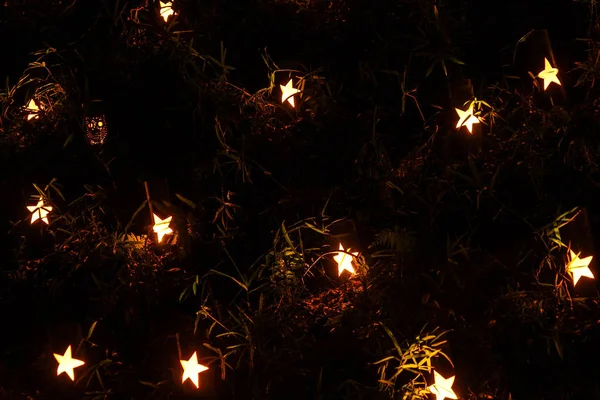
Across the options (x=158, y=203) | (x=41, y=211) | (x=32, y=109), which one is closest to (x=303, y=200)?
(x=158, y=203)

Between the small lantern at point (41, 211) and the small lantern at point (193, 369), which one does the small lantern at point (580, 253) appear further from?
the small lantern at point (41, 211)

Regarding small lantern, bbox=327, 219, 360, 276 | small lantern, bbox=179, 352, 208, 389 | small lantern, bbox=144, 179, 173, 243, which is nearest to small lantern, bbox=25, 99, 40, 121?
small lantern, bbox=144, 179, 173, 243

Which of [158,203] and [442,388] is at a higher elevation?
[158,203]

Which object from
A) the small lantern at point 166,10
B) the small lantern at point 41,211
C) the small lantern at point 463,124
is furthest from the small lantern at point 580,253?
the small lantern at point 41,211

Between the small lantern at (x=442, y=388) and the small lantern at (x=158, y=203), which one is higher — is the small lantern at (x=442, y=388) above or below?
below

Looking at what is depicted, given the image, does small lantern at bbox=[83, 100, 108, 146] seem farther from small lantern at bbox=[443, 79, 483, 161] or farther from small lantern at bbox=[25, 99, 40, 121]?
small lantern at bbox=[443, 79, 483, 161]

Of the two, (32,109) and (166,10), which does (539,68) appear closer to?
(166,10)

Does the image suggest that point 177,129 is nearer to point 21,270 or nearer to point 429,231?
point 21,270

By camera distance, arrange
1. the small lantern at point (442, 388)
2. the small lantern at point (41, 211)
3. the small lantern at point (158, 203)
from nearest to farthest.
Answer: the small lantern at point (442, 388) < the small lantern at point (158, 203) < the small lantern at point (41, 211)
